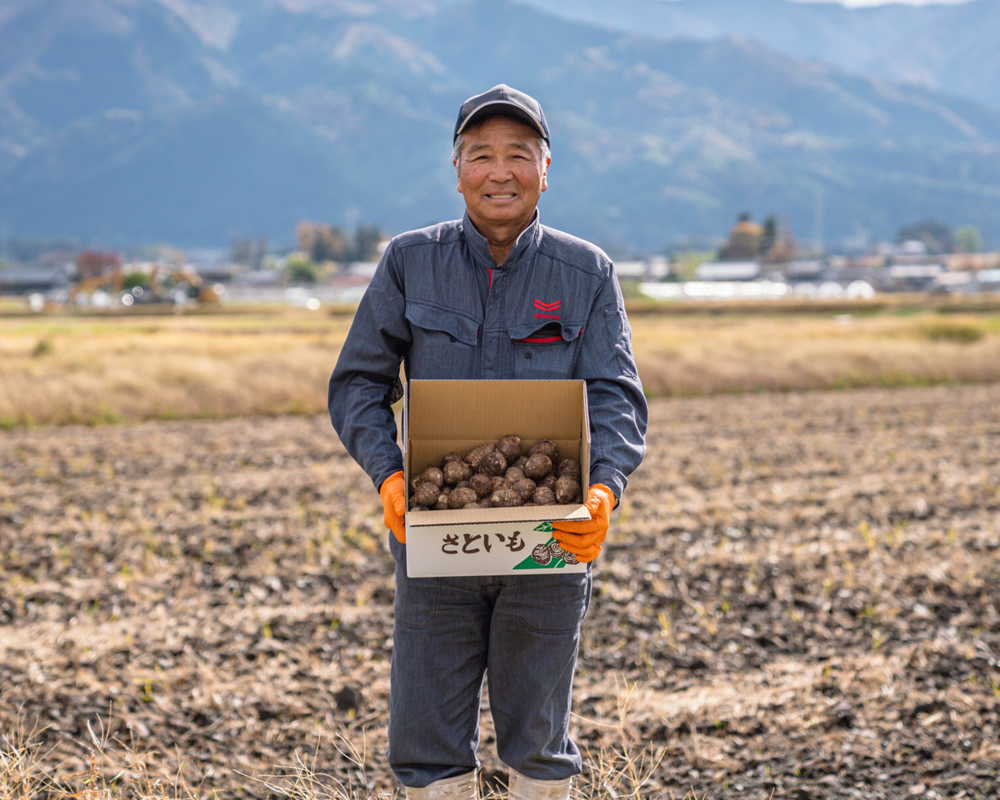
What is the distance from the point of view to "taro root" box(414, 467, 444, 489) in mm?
2648

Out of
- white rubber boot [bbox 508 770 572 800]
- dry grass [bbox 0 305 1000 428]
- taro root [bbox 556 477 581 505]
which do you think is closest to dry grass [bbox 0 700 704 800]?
white rubber boot [bbox 508 770 572 800]

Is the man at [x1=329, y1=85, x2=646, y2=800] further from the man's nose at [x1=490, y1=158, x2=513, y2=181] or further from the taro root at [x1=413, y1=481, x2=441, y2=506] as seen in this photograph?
the taro root at [x1=413, y1=481, x2=441, y2=506]

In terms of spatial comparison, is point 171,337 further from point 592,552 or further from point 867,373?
point 592,552

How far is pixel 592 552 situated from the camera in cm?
249

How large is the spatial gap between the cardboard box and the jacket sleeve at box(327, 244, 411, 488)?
0.14 m

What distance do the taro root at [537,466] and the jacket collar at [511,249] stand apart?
1.89 ft

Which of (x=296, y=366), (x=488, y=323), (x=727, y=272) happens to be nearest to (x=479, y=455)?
(x=488, y=323)

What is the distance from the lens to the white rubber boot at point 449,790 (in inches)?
111

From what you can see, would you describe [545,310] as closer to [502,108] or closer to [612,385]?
[612,385]

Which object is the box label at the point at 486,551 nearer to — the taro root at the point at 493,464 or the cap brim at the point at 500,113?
the taro root at the point at 493,464

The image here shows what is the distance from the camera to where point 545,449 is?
2707mm

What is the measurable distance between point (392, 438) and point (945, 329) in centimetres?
2485

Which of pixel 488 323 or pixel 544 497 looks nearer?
pixel 544 497

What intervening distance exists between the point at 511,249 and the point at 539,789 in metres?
1.62
